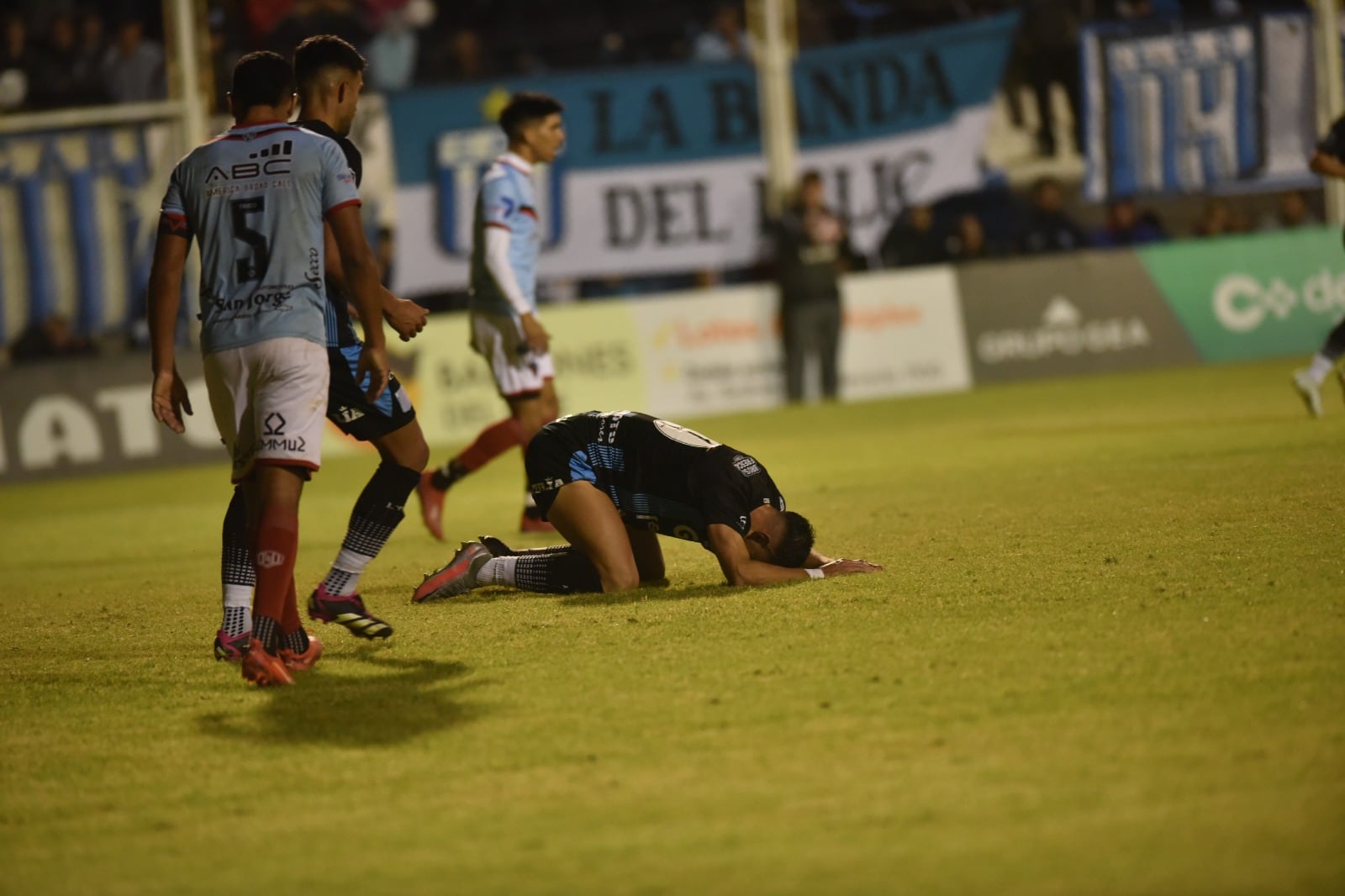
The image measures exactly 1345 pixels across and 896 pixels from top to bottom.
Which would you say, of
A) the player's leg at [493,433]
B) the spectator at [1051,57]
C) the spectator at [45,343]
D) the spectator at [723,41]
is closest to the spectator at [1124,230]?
the spectator at [1051,57]

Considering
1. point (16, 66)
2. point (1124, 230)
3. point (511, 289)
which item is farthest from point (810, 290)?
point (16, 66)

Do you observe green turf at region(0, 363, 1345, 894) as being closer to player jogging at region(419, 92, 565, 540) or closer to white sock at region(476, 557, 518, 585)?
white sock at region(476, 557, 518, 585)

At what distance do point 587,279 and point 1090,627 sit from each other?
45.0ft

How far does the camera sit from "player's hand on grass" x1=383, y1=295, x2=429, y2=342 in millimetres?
6105

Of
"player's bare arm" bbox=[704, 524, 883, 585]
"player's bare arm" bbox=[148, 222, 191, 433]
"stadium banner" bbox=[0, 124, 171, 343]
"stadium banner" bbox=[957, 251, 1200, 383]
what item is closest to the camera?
"player's bare arm" bbox=[148, 222, 191, 433]

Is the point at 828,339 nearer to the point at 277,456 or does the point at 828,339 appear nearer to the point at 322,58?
the point at 322,58

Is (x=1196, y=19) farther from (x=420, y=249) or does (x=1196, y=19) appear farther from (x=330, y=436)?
(x=330, y=436)

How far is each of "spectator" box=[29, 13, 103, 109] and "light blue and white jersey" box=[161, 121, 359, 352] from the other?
14014 millimetres

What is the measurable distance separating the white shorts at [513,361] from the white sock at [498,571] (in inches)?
105

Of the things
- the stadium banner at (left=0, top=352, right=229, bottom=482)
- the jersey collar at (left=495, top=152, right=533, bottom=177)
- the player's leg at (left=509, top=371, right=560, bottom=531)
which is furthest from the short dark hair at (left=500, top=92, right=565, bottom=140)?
the stadium banner at (left=0, top=352, right=229, bottom=482)

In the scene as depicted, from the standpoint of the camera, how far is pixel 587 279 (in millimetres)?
18859

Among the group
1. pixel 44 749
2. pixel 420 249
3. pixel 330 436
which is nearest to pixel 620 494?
pixel 44 749

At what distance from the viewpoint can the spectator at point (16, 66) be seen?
1809cm

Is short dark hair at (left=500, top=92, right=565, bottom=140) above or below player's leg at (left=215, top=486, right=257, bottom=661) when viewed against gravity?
above
